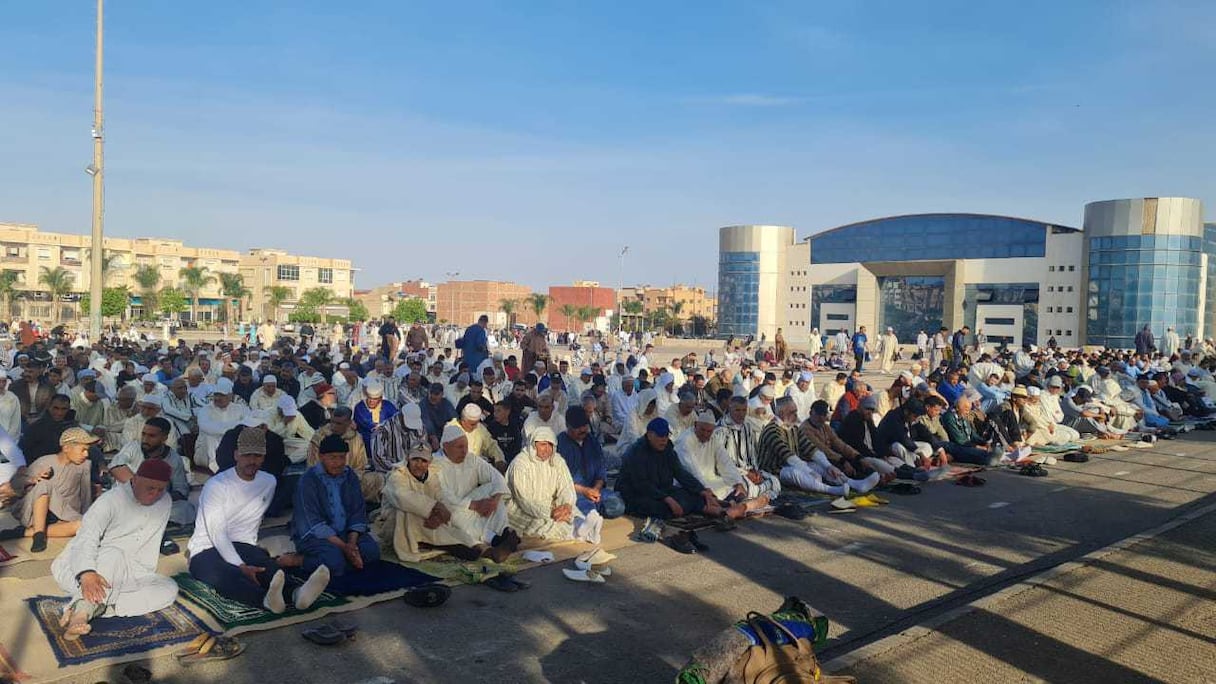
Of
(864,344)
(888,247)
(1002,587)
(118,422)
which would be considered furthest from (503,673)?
(888,247)

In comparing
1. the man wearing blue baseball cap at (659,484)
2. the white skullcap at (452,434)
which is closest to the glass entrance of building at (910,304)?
the man wearing blue baseball cap at (659,484)

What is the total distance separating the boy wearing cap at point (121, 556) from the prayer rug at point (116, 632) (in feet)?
0.21

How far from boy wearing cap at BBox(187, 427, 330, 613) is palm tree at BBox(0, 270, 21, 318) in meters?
66.2

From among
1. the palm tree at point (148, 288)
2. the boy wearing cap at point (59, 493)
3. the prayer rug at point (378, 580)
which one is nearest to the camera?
the prayer rug at point (378, 580)

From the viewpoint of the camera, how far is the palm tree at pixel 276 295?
7362cm

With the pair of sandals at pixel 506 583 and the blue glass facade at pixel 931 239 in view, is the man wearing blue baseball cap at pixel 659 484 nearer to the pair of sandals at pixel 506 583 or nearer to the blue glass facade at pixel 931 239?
the pair of sandals at pixel 506 583

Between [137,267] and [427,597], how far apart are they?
7927 centimetres

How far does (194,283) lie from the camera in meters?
67.6

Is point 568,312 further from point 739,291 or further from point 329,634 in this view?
point 329,634

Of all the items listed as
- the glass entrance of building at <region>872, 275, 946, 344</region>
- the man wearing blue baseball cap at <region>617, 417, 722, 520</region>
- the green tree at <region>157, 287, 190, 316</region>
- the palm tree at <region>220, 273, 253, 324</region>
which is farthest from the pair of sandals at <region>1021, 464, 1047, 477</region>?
the palm tree at <region>220, 273, 253, 324</region>

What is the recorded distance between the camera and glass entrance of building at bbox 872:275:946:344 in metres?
52.9

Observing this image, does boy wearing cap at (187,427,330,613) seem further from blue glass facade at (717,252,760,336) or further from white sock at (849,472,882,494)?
blue glass facade at (717,252,760,336)

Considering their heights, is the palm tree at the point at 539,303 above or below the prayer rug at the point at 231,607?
above

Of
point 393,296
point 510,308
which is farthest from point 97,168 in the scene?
point 393,296
